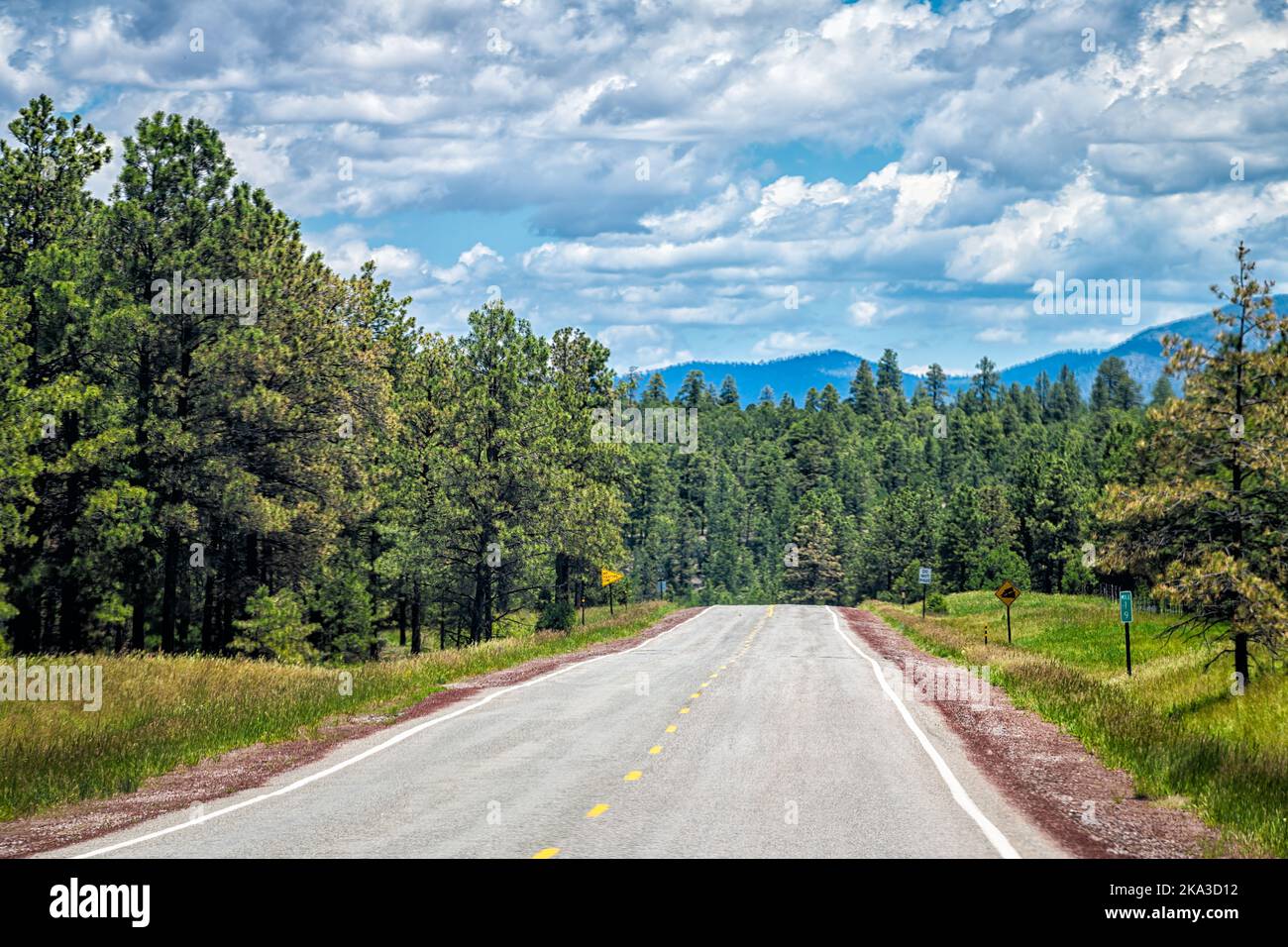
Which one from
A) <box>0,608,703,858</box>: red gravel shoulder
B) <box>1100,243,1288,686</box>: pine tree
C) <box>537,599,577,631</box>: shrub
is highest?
<box>1100,243,1288,686</box>: pine tree

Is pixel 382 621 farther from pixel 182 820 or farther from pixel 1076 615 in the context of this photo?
pixel 182 820

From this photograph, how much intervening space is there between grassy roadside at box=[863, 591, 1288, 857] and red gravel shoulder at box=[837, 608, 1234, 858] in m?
0.31

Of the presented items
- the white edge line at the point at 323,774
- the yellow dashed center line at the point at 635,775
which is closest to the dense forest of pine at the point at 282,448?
the yellow dashed center line at the point at 635,775

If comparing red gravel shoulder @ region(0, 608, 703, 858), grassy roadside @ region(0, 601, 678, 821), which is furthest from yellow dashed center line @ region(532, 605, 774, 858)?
grassy roadside @ region(0, 601, 678, 821)

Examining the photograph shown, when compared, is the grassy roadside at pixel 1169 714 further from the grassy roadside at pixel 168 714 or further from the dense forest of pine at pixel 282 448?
the grassy roadside at pixel 168 714

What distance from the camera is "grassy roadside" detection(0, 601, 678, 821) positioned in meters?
13.7

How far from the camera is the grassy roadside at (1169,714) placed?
1219 cm

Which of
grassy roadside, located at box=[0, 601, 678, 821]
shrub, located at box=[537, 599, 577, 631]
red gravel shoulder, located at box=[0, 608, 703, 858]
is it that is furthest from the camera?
shrub, located at box=[537, 599, 577, 631]

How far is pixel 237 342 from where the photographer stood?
31484 millimetres

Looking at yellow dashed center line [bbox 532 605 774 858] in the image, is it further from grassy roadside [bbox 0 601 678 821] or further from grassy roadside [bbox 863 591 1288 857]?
grassy roadside [bbox 863 591 1288 857]

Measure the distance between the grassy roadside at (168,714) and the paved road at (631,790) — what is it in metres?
2.00

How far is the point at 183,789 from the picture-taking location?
13203 millimetres

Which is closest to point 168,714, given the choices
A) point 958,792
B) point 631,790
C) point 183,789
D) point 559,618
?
point 183,789
